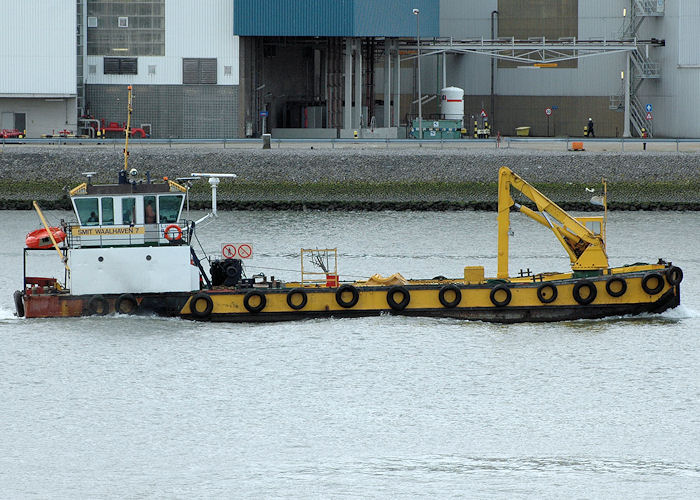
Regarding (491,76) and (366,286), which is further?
(491,76)

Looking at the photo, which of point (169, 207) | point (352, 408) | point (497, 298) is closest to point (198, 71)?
point (169, 207)

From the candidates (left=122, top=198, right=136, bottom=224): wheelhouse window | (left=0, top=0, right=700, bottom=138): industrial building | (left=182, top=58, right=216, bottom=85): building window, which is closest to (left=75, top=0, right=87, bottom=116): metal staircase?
(left=0, top=0, right=700, bottom=138): industrial building

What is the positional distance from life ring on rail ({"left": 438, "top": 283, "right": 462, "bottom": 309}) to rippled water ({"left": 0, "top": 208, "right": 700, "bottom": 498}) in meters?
0.43

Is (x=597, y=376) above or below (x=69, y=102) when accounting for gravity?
below

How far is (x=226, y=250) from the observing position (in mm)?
29578

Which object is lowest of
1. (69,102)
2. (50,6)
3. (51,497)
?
(51,497)

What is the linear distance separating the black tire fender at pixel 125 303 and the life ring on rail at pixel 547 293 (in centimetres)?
835

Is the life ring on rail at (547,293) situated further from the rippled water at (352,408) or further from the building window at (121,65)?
the building window at (121,65)

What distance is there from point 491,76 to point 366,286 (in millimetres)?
46300

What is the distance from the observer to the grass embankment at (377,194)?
52.2m

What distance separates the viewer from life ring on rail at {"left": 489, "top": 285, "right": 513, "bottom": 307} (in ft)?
92.7

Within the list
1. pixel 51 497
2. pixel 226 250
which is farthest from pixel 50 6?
pixel 51 497

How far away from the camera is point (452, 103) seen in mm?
68500

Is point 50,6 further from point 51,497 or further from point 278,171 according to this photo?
point 51,497
